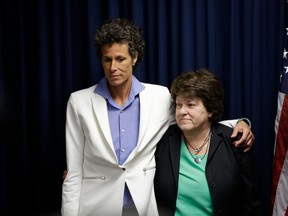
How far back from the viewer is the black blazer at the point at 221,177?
1.70 metres

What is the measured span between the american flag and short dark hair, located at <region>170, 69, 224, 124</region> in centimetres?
36

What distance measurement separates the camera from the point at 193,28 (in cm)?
219

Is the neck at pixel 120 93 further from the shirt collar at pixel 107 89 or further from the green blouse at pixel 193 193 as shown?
the green blouse at pixel 193 193

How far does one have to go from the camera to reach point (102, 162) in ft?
5.54

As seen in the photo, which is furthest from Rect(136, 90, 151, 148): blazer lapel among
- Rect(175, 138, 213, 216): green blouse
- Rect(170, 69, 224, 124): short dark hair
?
Rect(175, 138, 213, 216): green blouse

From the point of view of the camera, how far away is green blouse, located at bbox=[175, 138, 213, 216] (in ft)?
5.53

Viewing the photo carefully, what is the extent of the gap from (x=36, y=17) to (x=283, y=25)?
1473 mm

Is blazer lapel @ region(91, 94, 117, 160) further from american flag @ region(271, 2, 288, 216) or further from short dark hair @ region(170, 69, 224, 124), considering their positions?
american flag @ region(271, 2, 288, 216)

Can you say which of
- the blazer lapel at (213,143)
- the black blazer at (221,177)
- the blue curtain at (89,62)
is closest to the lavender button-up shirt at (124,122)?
the black blazer at (221,177)

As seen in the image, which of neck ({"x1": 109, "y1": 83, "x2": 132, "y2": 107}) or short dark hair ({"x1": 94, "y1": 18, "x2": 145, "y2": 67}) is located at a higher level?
short dark hair ({"x1": 94, "y1": 18, "x2": 145, "y2": 67})

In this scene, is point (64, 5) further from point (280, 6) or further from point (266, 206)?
point (266, 206)

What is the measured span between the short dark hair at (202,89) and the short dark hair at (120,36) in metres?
0.26

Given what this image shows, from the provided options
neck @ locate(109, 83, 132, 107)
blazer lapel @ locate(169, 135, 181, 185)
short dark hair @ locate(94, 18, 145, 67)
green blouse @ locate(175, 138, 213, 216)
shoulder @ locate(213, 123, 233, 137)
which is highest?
short dark hair @ locate(94, 18, 145, 67)

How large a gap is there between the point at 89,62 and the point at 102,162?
77cm
